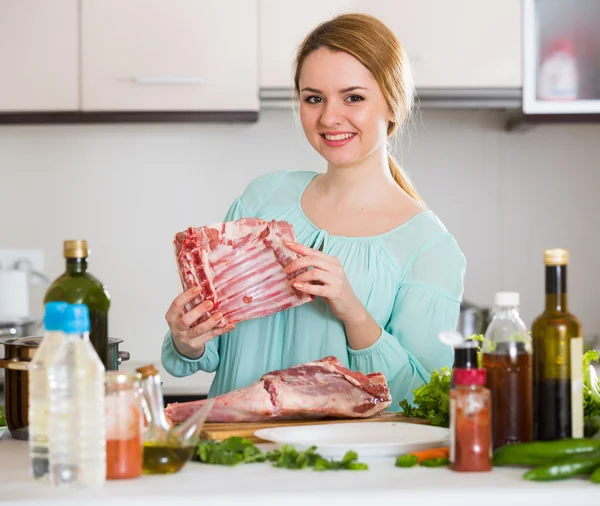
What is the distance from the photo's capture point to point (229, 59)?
300 cm

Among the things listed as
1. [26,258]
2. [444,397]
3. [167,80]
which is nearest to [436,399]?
[444,397]

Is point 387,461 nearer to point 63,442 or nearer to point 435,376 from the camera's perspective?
point 435,376

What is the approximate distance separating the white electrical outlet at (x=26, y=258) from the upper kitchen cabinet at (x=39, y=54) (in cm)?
56

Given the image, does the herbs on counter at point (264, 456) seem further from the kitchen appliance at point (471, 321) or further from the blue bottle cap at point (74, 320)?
the kitchen appliance at point (471, 321)

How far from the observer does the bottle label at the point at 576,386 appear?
49.1 inches

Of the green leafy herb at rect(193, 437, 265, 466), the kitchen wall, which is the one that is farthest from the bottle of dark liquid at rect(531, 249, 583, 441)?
the kitchen wall

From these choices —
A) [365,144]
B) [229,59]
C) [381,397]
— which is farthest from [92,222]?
[381,397]

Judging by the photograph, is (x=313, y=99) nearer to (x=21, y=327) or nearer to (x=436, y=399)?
(x=436, y=399)

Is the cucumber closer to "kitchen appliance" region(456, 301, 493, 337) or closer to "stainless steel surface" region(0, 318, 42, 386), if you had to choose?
"kitchen appliance" region(456, 301, 493, 337)

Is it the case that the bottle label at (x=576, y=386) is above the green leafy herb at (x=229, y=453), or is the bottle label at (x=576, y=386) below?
above

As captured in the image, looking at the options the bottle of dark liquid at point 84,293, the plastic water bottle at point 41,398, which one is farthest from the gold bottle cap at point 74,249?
the plastic water bottle at point 41,398

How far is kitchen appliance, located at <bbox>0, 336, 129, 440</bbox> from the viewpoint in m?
1.42

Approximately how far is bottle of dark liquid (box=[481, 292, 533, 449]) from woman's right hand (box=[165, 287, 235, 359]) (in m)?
0.59

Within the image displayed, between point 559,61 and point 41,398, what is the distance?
2373 millimetres
